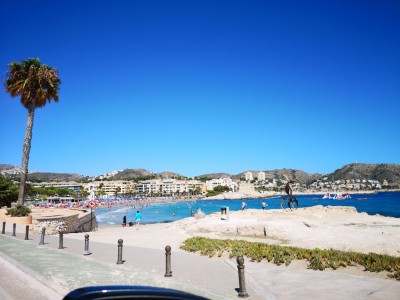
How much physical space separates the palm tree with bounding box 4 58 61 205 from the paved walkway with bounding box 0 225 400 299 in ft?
63.9

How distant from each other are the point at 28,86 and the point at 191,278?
28.0 metres

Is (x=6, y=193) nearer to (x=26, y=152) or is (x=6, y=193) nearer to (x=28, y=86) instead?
(x=26, y=152)

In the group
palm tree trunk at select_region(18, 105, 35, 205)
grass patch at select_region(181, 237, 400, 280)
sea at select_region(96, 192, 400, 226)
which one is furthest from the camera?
sea at select_region(96, 192, 400, 226)

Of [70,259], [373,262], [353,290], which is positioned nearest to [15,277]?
[70,259]

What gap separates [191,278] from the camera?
9961 millimetres

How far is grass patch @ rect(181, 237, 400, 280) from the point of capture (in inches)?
404

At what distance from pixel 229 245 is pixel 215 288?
6.34 metres

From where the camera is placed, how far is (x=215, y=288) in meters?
8.88

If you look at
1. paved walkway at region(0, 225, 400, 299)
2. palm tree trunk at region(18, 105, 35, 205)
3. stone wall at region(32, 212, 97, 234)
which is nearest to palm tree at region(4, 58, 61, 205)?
palm tree trunk at region(18, 105, 35, 205)

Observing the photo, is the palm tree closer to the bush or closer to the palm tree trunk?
the palm tree trunk

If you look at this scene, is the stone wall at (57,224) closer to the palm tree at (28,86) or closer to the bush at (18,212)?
the bush at (18,212)

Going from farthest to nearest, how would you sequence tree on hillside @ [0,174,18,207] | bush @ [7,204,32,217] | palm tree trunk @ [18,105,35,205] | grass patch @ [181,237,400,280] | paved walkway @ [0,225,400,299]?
tree on hillside @ [0,174,18,207], palm tree trunk @ [18,105,35,205], bush @ [7,204,32,217], grass patch @ [181,237,400,280], paved walkway @ [0,225,400,299]

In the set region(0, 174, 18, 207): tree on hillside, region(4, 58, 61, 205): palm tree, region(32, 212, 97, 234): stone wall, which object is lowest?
region(32, 212, 97, 234): stone wall

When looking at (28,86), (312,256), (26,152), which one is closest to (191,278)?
(312,256)
